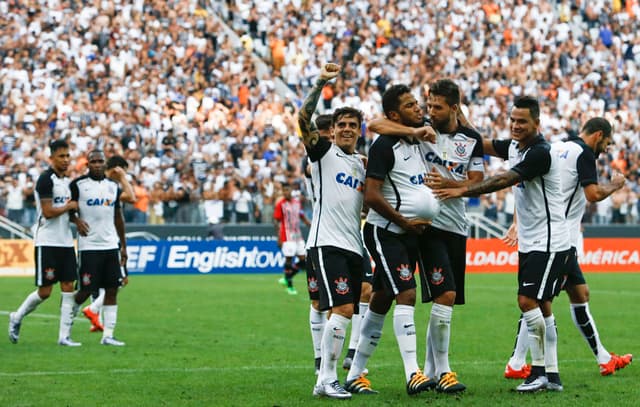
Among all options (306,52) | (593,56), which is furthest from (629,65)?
(306,52)

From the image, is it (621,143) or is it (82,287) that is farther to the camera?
(621,143)

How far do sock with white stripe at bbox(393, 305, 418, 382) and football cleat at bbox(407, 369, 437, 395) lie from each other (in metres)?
0.10

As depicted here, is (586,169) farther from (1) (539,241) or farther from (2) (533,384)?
(2) (533,384)

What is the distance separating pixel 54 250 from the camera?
15.1 m

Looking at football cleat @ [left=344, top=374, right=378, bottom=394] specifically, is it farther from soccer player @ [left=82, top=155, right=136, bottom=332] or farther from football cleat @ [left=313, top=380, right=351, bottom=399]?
soccer player @ [left=82, top=155, right=136, bottom=332]

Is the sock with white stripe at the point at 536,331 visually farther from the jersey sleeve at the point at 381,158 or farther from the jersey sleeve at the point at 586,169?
the jersey sleeve at the point at 381,158

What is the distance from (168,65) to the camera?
37.5 m

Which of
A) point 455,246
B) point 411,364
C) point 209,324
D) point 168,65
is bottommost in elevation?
point 209,324

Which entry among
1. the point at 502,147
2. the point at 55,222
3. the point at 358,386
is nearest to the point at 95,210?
the point at 55,222

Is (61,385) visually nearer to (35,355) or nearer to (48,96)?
(35,355)

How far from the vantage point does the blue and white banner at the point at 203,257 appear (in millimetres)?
32531

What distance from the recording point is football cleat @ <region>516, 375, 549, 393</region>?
9.94 m

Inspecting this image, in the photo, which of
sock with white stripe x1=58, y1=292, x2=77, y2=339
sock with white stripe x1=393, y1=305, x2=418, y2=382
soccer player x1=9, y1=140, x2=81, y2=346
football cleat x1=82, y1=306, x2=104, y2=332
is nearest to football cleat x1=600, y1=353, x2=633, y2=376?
sock with white stripe x1=393, y1=305, x2=418, y2=382

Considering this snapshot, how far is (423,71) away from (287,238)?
1633 cm
